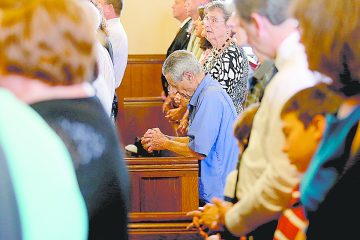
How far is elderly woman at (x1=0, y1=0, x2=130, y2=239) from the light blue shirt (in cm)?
193

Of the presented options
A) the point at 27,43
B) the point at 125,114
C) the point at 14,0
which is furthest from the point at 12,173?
the point at 125,114

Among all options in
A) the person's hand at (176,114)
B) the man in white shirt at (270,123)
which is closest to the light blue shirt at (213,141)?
the person's hand at (176,114)

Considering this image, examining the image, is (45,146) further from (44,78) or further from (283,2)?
(283,2)

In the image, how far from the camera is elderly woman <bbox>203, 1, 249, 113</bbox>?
4.27 meters

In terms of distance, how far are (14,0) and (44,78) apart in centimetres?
19

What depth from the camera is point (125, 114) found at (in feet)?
18.5

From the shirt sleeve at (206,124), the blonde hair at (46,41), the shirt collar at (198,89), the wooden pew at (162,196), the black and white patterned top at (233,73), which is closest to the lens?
the blonde hair at (46,41)

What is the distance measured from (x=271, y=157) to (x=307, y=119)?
0.45ft

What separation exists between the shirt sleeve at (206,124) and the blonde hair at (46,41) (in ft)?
6.70

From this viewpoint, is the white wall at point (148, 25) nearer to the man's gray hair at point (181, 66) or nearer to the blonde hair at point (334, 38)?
the man's gray hair at point (181, 66)

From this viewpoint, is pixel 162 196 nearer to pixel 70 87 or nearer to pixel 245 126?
pixel 245 126

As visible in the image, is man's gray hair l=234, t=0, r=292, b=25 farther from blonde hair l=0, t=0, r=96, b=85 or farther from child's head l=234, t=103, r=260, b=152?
blonde hair l=0, t=0, r=96, b=85

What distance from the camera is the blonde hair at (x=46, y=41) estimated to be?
173cm

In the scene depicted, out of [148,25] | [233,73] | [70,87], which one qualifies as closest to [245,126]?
[70,87]
